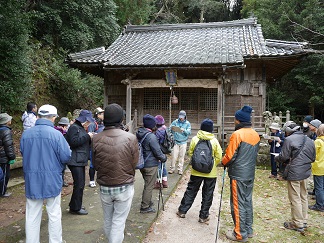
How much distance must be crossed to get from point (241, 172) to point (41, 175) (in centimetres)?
295

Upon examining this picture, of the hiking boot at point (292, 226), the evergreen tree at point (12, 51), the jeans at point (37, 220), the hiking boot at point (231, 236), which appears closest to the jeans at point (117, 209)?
the jeans at point (37, 220)

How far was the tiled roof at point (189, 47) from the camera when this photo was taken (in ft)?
35.4

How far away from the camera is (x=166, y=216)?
495cm

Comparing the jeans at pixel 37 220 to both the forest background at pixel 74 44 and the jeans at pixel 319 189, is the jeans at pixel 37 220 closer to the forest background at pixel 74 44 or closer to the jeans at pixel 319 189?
the jeans at pixel 319 189

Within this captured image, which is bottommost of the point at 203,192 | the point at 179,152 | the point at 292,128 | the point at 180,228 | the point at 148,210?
the point at 180,228

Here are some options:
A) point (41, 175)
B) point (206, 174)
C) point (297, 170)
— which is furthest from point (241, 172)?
point (41, 175)

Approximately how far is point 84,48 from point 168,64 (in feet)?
26.9

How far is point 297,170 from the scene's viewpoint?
4527 millimetres

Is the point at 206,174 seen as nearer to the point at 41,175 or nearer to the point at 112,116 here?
the point at 112,116

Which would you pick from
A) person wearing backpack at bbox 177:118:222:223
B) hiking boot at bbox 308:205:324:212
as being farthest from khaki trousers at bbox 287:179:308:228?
person wearing backpack at bbox 177:118:222:223

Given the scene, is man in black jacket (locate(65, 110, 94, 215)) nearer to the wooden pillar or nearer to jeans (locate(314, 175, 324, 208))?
jeans (locate(314, 175, 324, 208))

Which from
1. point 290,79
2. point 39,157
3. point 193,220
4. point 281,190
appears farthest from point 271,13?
point 39,157

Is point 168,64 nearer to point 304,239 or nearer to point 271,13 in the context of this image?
point 304,239

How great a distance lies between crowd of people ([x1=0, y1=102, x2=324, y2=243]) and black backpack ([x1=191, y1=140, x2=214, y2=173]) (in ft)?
0.09
